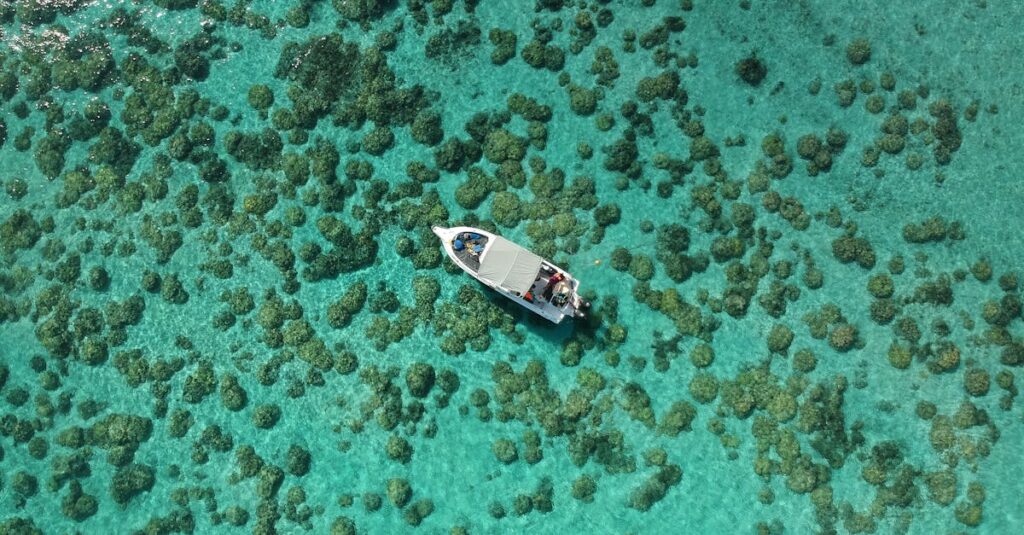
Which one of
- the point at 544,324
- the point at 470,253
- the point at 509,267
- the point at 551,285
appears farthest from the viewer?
the point at 544,324

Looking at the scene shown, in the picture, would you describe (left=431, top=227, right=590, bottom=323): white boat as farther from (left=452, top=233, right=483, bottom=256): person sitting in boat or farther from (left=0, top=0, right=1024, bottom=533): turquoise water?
(left=0, top=0, right=1024, bottom=533): turquoise water

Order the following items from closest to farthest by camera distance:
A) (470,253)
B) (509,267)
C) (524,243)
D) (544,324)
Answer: (509,267) < (470,253) < (544,324) < (524,243)

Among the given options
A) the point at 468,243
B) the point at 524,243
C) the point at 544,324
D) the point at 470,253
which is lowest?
the point at 544,324

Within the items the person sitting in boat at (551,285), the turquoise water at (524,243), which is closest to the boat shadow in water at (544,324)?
the turquoise water at (524,243)

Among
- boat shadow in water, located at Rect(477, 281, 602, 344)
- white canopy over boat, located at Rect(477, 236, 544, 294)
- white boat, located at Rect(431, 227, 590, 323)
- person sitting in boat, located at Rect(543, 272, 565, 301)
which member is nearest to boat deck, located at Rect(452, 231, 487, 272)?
white boat, located at Rect(431, 227, 590, 323)

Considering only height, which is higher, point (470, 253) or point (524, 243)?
point (470, 253)

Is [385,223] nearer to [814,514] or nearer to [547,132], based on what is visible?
[547,132]

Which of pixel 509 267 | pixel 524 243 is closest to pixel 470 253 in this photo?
pixel 509 267

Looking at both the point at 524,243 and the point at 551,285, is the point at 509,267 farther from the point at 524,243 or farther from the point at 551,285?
the point at 524,243
